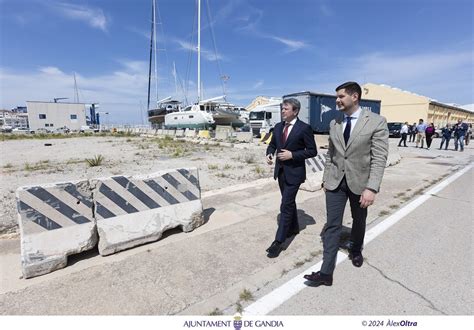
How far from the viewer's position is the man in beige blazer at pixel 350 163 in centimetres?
262

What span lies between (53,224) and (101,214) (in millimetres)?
518

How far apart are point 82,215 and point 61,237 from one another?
0.32 meters

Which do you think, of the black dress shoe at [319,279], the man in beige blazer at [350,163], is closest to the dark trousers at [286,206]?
the man in beige blazer at [350,163]

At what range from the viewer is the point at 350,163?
9.02 ft

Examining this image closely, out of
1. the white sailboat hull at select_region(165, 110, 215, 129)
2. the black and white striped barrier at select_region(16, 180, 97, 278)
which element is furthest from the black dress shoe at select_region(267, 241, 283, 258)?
the white sailboat hull at select_region(165, 110, 215, 129)

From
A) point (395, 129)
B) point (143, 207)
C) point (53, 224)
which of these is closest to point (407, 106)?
point (395, 129)

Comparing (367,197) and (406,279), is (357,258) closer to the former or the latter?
(406,279)

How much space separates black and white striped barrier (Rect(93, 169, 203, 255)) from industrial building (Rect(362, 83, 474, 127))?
4229 cm

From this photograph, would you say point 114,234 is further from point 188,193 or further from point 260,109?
point 260,109

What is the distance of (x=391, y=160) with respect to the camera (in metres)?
10.8

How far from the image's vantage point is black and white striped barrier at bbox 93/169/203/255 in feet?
11.2

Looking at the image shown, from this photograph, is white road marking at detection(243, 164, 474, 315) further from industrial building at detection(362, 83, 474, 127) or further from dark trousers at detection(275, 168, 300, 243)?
industrial building at detection(362, 83, 474, 127)

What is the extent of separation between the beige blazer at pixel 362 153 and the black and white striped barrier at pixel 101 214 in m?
2.35
